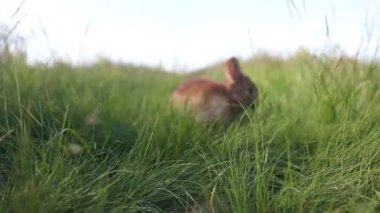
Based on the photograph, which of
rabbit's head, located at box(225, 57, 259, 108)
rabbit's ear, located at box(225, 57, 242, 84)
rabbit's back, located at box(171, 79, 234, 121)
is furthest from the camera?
rabbit's ear, located at box(225, 57, 242, 84)

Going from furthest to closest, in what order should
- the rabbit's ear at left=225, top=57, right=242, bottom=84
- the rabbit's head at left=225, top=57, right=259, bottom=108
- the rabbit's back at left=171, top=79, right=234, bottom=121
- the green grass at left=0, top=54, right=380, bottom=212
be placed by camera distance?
the rabbit's ear at left=225, top=57, right=242, bottom=84 < the rabbit's head at left=225, top=57, right=259, bottom=108 < the rabbit's back at left=171, top=79, right=234, bottom=121 < the green grass at left=0, top=54, right=380, bottom=212

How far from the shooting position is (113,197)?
87.4 inches

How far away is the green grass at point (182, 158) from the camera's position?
217cm

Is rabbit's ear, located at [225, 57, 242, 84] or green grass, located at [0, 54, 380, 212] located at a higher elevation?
rabbit's ear, located at [225, 57, 242, 84]

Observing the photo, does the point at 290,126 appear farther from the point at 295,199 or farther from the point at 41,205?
the point at 41,205

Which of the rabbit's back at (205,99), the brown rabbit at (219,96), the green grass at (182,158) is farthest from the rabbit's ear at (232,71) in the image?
the green grass at (182,158)

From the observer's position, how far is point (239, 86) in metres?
3.99

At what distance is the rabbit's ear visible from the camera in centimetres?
407

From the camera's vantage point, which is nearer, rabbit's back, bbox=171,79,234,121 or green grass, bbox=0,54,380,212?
green grass, bbox=0,54,380,212

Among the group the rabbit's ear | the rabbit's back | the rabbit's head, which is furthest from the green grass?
the rabbit's ear

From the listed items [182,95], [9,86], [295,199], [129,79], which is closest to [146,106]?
[182,95]

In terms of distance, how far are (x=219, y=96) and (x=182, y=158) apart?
1.25m

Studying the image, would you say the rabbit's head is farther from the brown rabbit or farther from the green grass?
the green grass

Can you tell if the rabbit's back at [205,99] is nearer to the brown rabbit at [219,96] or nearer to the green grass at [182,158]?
the brown rabbit at [219,96]
